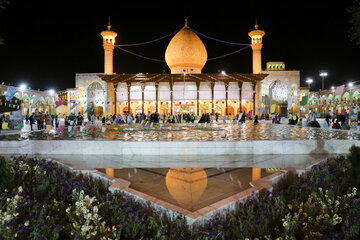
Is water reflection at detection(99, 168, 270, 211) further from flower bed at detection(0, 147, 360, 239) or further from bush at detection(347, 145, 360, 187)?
bush at detection(347, 145, 360, 187)

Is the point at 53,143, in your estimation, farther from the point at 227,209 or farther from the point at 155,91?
the point at 155,91

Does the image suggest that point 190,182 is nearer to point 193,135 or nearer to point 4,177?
point 4,177

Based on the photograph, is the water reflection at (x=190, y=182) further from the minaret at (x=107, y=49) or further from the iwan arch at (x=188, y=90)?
the minaret at (x=107, y=49)

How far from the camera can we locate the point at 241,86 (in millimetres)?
31281

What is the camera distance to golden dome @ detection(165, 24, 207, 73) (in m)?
32.1

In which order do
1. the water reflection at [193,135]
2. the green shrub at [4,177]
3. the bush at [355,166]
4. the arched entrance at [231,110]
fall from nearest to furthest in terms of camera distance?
the green shrub at [4,177] → the bush at [355,166] → the water reflection at [193,135] → the arched entrance at [231,110]

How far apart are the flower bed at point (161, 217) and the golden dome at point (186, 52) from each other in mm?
29625

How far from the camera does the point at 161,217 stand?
3016mm

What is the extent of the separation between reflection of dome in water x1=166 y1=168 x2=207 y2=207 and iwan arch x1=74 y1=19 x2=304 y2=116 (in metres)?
26.5

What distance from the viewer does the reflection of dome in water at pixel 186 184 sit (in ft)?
12.4

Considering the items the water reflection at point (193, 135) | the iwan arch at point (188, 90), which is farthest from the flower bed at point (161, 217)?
the iwan arch at point (188, 90)

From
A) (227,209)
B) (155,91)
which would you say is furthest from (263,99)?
(227,209)

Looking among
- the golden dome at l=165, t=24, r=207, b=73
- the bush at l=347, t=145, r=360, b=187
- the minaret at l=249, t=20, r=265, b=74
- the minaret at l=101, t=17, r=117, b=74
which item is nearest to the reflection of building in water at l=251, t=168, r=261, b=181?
the bush at l=347, t=145, r=360, b=187

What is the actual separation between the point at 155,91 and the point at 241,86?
11183 millimetres
